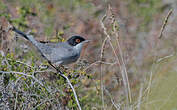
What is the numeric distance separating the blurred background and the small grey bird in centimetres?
10

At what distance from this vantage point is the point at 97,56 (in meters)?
3.88

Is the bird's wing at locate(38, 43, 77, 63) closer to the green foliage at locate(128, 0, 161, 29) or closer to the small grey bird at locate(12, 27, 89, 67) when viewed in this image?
the small grey bird at locate(12, 27, 89, 67)

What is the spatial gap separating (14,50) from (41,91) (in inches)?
51.1

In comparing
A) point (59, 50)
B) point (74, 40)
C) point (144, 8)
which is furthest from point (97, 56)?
point (144, 8)

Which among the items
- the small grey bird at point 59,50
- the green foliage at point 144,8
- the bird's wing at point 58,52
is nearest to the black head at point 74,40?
the small grey bird at point 59,50

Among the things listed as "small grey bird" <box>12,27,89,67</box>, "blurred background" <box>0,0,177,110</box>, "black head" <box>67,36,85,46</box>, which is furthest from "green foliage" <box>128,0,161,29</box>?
"small grey bird" <box>12,27,89,67</box>

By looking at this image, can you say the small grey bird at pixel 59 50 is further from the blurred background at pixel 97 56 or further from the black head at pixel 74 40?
the blurred background at pixel 97 56

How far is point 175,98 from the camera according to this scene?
458 centimetres

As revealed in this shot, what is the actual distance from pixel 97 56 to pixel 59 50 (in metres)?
0.81

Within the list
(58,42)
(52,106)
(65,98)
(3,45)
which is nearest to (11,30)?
(3,45)

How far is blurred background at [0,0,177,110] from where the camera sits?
11.4ft

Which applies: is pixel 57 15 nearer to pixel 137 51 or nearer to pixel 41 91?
pixel 137 51

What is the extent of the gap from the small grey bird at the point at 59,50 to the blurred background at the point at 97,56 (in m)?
0.10

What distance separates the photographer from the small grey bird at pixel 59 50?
446 cm
